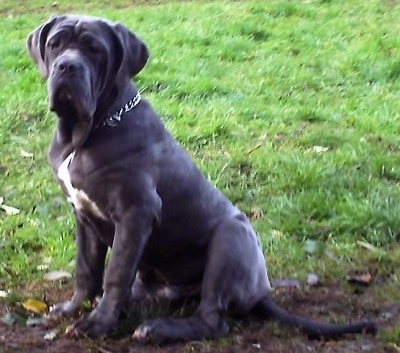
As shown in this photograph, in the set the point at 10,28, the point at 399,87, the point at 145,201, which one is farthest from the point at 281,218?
the point at 10,28

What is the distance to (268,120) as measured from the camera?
838 cm

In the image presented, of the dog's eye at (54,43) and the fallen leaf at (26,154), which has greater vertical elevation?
the dog's eye at (54,43)

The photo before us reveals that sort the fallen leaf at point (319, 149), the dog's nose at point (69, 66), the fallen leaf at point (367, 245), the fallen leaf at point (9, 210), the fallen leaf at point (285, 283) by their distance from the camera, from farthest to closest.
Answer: the fallen leaf at point (319, 149), the fallen leaf at point (9, 210), the fallen leaf at point (367, 245), the fallen leaf at point (285, 283), the dog's nose at point (69, 66)

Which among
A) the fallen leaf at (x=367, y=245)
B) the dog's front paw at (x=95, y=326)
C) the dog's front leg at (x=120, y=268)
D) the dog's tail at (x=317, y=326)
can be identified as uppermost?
the dog's front leg at (x=120, y=268)

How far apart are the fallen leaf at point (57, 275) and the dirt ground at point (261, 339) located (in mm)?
475

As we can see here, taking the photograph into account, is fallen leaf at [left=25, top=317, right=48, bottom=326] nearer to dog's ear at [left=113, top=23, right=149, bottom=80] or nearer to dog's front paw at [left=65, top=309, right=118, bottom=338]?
dog's front paw at [left=65, top=309, right=118, bottom=338]

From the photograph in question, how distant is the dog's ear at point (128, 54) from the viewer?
14.2ft

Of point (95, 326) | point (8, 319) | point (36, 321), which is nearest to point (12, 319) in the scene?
point (8, 319)

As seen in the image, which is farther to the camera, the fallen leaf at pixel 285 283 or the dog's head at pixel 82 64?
the fallen leaf at pixel 285 283

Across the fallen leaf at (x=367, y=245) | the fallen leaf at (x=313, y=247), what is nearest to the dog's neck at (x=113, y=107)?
the fallen leaf at (x=313, y=247)

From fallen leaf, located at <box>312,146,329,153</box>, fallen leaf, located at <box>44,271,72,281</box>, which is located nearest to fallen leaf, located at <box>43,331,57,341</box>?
fallen leaf, located at <box>44,271,72,281</box>

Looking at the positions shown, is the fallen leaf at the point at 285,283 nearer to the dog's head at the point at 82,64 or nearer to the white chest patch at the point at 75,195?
the white chest patch at the point at 75,195

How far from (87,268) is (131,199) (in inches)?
26.1

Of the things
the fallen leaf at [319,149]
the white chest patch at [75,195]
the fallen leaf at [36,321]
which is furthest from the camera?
the fallen leaf at [319,149]
